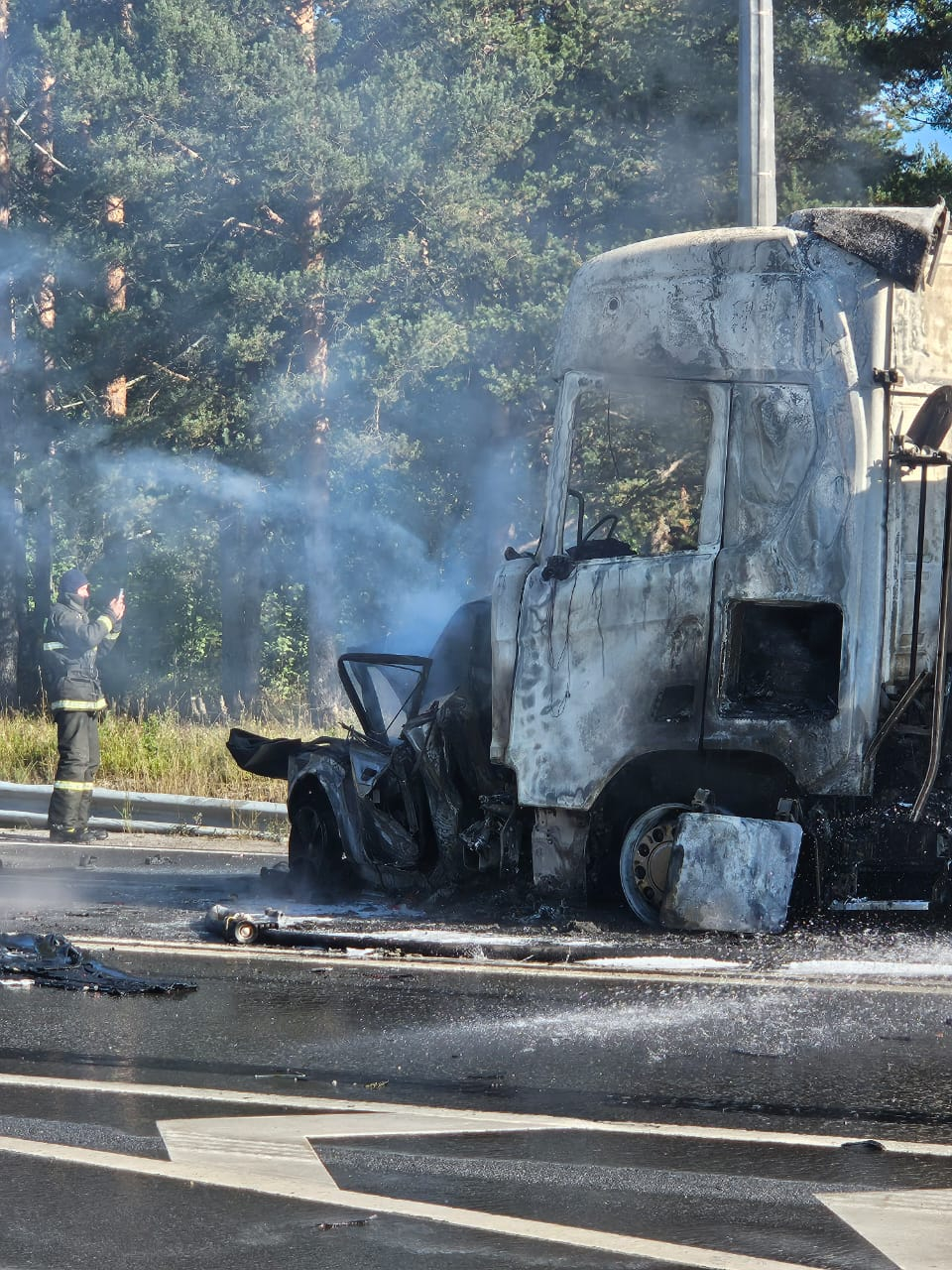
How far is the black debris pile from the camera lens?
267 inches

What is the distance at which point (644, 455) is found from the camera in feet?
27.1

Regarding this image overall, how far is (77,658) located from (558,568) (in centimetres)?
591

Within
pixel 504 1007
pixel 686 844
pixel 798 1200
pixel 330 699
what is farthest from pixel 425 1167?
pixel 330 699

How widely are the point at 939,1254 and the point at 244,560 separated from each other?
25.8 meters

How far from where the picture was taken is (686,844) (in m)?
7.29

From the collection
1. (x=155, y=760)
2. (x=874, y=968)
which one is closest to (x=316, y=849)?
(x=874, y=968)

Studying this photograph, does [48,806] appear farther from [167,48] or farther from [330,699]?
[167,48]

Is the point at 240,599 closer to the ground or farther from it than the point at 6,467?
closer to the ground

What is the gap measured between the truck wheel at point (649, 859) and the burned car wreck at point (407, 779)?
0.63 metres

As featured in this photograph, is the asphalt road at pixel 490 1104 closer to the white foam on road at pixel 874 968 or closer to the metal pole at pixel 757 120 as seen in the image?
the white foam on road at pixel 874 968

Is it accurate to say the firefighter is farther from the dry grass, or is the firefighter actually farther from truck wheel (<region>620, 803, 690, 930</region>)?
truck wheel (<region>620, 803, 690, 930</region>)

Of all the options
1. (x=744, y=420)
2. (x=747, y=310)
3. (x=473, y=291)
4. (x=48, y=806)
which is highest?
(x=473, y=291)

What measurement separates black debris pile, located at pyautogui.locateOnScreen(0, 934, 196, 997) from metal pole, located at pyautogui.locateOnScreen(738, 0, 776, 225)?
6717 mm

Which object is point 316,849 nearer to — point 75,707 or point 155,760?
point 75,707
